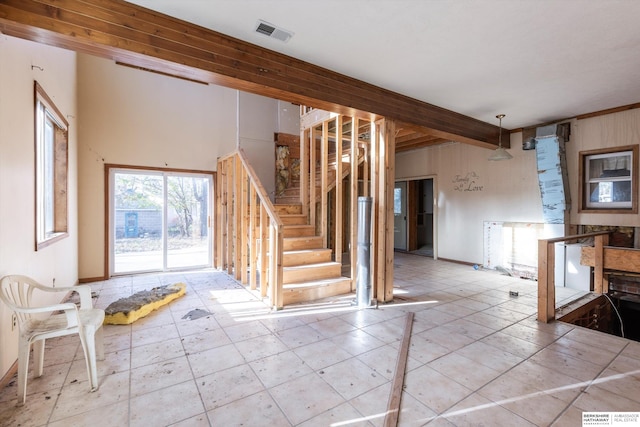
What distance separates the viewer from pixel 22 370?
193cm

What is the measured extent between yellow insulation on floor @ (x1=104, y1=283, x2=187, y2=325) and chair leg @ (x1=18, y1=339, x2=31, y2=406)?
1.26m

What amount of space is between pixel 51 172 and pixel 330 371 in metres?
4.26

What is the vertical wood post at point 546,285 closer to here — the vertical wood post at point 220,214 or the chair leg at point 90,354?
the chair leg at point 90,354

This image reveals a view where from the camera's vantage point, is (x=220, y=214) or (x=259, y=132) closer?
(x=220, y=214)

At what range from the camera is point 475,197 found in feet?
21.2

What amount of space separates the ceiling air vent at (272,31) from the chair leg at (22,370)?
2906 millimetres

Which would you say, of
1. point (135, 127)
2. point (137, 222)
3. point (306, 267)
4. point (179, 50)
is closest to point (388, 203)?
point (306, 267)

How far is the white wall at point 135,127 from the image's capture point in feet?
16.3

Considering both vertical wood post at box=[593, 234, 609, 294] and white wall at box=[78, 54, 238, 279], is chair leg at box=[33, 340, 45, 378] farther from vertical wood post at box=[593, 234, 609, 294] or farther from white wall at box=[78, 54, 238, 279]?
vertical wood post at box=[593, 234, 609, 294]

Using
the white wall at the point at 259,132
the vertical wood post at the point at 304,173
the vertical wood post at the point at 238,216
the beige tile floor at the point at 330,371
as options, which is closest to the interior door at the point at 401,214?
the white wall at the point at 259,132

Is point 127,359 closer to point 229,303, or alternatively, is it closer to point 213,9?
point 229,303

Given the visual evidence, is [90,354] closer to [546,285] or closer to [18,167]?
[18,167]

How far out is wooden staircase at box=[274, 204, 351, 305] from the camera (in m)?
4.01

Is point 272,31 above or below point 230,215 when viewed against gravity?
above
